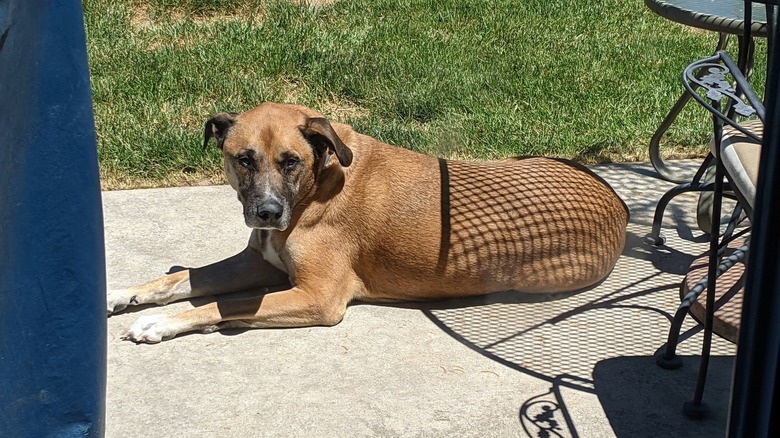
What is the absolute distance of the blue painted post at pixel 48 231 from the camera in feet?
7.60

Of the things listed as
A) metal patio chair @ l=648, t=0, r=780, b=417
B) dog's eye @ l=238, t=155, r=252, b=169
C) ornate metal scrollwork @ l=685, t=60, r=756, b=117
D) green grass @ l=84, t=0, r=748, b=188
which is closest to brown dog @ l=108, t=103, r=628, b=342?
dog's eye @ l=238, t=155, r=252, b=169

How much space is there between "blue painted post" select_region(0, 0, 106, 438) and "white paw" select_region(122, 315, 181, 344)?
56.5 inches

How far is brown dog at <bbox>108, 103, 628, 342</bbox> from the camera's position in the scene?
4.21m

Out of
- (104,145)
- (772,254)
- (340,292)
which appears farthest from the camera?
(104,145)

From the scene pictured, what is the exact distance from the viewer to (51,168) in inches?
93.4

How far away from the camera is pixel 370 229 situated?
443cm

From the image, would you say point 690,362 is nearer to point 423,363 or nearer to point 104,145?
point 423,363

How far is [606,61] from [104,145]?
14.4 feet

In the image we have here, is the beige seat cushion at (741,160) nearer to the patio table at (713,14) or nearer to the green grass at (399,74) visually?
the patio table at (713,14)

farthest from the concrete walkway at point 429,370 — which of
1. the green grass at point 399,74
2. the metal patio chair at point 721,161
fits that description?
the green grass at point 399,74

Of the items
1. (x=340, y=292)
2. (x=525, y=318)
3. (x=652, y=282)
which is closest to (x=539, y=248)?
(x=525, y=318)

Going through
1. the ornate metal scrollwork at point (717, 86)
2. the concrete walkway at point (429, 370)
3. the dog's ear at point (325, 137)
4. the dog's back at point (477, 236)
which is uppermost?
the ornate metal scrollwork at point (717, 86)

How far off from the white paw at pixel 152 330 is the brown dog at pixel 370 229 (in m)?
0.09

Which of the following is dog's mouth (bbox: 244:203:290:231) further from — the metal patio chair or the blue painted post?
the metal patio chair
